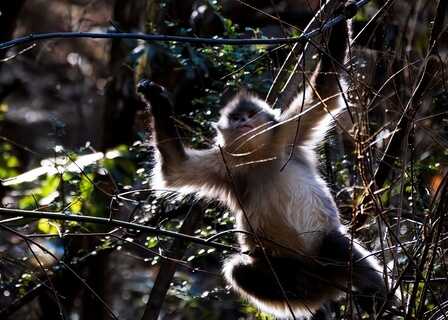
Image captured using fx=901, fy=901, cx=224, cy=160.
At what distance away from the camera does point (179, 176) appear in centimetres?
530

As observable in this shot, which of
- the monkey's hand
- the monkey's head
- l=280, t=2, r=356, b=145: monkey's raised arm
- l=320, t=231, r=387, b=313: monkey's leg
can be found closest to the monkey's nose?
the monkey's hand

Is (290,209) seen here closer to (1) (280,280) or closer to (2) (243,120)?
(1) (280,280)

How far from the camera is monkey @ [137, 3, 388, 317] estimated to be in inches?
195

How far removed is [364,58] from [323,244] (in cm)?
122

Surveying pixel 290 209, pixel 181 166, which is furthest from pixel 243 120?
pixel 290 209

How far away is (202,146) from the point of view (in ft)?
20.2

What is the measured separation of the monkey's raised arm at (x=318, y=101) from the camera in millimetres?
5023

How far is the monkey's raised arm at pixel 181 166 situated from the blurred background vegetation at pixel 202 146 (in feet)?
0.43

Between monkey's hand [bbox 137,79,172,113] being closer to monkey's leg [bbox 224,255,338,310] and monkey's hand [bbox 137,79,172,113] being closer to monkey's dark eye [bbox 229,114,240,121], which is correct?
monkey's dark eye [bbox 229,114,240,121]

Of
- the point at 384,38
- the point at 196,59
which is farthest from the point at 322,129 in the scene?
the point at 196,59

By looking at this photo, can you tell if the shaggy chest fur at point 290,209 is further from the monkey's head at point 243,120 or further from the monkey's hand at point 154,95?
the monkey's hand at point 154,95

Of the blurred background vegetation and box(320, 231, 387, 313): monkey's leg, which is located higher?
the blurred background vegetation

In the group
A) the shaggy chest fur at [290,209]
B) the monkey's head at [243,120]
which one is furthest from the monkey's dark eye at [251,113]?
the shaggy chest fur at [290,209]

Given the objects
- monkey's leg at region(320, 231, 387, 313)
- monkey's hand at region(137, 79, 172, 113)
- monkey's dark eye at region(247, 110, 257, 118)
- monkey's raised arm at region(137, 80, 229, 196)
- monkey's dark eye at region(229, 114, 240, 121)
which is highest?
monkey's dark eye at region(229, 114, 240, 121)
